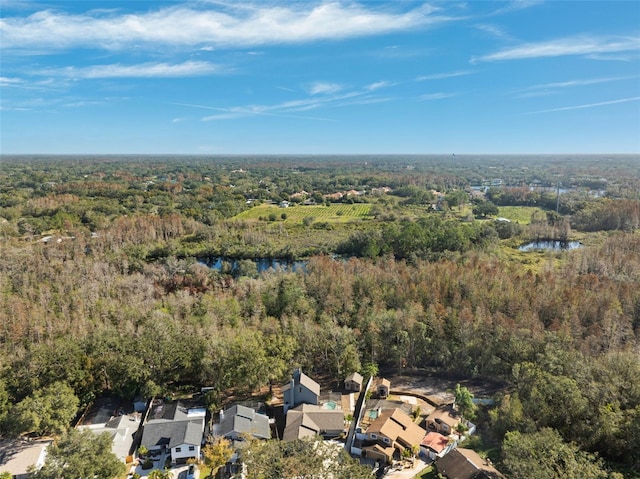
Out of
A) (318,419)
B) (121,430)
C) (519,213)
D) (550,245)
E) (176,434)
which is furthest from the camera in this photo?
(519,213)

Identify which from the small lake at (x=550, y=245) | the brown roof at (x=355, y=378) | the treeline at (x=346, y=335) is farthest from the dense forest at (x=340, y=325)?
the small lake at (x=550, y=245)

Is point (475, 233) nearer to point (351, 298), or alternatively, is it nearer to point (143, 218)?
point (351, 298)

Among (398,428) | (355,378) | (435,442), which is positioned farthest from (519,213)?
(398,428)

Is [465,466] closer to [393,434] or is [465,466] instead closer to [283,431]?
[393,434]

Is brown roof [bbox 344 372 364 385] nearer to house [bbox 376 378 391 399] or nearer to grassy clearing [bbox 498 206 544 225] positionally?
house [bbox 376 378 391 399]

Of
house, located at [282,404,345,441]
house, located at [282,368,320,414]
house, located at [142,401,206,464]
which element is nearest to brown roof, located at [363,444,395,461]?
house, located at [282,404,345,441]

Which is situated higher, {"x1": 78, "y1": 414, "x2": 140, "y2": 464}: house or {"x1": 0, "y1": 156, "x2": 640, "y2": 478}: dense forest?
{"x1": 0, "y1": 156, "x2": 640, "y2": 478}: dense forest
